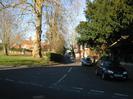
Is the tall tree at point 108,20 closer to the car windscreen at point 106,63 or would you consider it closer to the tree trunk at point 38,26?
the car windscreen at point 106,63

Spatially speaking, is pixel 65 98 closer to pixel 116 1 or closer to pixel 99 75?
pixel 99 75

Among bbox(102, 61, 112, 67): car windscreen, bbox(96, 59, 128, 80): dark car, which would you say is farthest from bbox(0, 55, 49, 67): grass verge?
bbox(96, 59, 128, 80): dark car

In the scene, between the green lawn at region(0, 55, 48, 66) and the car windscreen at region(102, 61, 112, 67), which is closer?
the car windscreen at region(102, 61, 112, 67)

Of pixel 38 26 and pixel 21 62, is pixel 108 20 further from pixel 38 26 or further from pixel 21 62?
pixel 38 26

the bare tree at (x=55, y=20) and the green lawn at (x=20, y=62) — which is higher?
the bare tree at (x=55, y=20)

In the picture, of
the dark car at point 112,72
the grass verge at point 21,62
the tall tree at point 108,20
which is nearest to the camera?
the dark car at point 112,72

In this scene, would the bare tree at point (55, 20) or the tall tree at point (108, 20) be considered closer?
the tall tree at point (108, 20)

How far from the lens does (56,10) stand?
55.3m

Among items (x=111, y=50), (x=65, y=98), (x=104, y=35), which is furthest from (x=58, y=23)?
(x=65, y=98)

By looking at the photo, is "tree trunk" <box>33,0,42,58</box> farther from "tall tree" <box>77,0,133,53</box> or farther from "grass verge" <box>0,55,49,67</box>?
"tall tree" <box>77,0,133,53</box>

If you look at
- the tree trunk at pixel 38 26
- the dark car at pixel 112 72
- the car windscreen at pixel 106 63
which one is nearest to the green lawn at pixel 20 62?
the tree trunk at pixel 38 26

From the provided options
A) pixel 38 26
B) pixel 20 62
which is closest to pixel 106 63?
pixel 20 62

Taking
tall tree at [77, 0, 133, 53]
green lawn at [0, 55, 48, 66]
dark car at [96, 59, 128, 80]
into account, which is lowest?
dark car at [96, 59, 128, 80]

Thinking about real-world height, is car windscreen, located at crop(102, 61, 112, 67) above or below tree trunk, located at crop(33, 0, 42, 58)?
below
